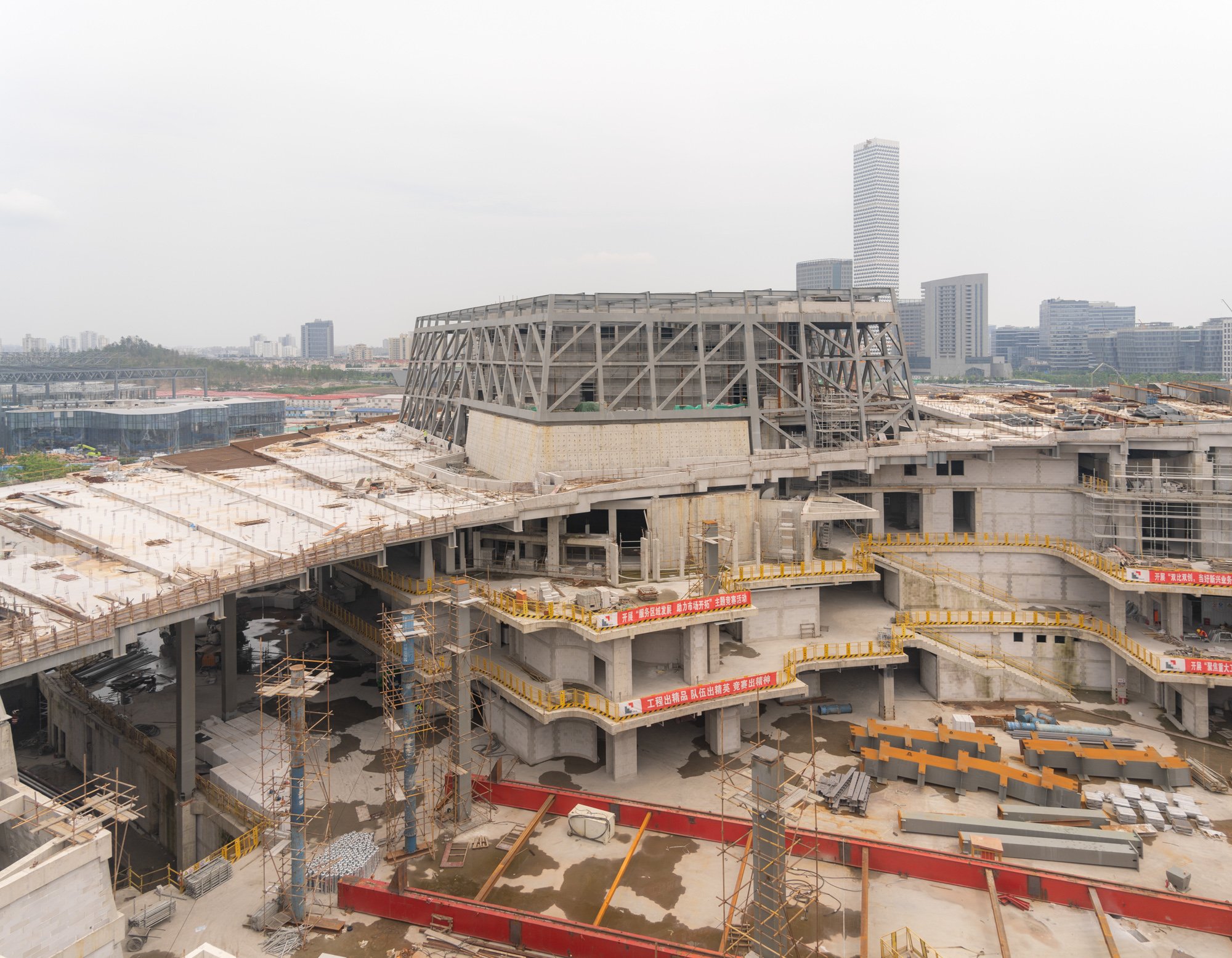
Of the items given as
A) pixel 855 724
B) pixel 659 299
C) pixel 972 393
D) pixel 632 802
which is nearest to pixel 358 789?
pixel 632 802

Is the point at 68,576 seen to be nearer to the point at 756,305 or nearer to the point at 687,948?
the point at 687,948

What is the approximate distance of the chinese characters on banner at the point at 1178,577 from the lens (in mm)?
45312

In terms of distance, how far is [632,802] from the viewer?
119ft

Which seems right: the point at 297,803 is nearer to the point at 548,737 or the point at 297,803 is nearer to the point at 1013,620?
the point at 548,737

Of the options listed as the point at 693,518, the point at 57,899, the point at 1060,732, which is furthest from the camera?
the point at 693,518

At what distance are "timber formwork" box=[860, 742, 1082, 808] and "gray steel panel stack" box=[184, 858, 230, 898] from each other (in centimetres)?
2736

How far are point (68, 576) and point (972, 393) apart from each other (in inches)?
3589

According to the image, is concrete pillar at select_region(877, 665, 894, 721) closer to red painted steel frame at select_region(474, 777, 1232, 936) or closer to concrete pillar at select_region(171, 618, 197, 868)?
red painted steel frame at select_region(474, 777, 1232, 936)

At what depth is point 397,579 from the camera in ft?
160

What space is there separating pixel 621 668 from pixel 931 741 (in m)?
15.1

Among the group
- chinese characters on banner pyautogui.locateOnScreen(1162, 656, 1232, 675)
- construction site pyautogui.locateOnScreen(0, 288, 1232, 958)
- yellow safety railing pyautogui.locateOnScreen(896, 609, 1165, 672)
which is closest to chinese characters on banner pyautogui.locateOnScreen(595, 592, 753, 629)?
construction site pyautogui.locateOnScreen(0, 288, 1232, 958)

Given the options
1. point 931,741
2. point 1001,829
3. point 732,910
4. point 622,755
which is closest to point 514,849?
point 622,755

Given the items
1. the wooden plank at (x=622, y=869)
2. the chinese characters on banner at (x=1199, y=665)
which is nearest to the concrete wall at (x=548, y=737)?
the wooden plank at (x=622, y=869)

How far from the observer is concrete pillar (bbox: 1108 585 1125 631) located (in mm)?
48219
